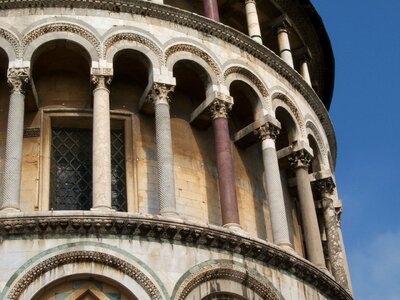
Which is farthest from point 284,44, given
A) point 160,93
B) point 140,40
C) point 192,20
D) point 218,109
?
point 160,93

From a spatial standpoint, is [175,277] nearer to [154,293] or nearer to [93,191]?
[154,293]

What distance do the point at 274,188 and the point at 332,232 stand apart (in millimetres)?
3209

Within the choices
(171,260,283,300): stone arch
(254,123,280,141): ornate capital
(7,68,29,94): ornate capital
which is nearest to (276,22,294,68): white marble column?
(254,123,280,141): ornate capital

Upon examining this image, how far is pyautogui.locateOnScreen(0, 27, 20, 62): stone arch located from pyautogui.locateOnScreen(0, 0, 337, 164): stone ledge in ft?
2.55

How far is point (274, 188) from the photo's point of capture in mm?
19156

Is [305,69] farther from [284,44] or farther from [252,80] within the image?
[252,80]

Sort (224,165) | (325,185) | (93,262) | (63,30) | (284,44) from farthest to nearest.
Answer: (284,44) → (325,185) → (63,30) → (224,165) → (93,262)

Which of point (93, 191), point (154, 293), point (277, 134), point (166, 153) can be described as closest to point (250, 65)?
point (277, 134)

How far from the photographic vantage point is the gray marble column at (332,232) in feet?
69.7

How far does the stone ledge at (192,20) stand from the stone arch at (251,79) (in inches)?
26.3

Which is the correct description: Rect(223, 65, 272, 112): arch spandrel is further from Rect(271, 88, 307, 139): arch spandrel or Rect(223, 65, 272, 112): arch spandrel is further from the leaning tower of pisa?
Rect(271, 88, 307, 139): arch spandrel

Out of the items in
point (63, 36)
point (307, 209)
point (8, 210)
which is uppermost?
point (63, 36)

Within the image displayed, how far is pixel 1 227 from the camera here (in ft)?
52.7

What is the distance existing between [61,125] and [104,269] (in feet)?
13.8
